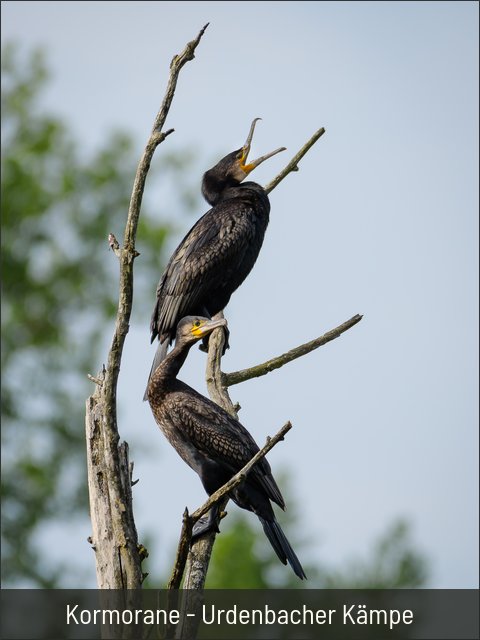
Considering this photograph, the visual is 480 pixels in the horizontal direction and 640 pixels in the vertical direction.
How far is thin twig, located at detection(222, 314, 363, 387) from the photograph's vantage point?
600 centimetres

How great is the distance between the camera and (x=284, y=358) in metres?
6.16

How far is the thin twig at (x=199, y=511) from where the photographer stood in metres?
4.55

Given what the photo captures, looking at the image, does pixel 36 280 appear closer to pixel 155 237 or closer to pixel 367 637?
pixel 155 237

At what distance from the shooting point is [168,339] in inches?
262

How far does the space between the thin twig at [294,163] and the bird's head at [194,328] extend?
76.0 inches

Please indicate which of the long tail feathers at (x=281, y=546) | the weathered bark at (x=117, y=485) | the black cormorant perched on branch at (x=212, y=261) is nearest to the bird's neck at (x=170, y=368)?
the weathered bark at (x=117, y=485)

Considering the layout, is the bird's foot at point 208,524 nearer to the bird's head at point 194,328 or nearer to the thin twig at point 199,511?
the thin twig at point 199,511

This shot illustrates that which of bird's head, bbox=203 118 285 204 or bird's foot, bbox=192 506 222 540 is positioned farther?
bird's head, bbox=203 118 285 204

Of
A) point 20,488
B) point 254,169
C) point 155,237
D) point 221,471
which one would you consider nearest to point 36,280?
point 155,237

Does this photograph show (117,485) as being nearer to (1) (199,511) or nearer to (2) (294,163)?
(1) (199,511)

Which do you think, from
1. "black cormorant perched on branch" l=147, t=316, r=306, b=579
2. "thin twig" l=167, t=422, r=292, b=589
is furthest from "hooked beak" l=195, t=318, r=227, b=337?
"thin twig" l=167, t=422, r=292, b=589

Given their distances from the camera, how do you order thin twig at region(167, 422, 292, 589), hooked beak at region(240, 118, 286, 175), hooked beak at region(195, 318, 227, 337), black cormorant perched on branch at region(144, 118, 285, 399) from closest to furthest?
thin twig at region(167, 422, 292, 589) → hooked beak at region(195, 318, 227, 337) → black cormorant perched on branch at region(144, 118, 285, 399) → hooked beak at region(240, 118, 286, 175)

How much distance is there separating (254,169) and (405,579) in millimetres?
13599

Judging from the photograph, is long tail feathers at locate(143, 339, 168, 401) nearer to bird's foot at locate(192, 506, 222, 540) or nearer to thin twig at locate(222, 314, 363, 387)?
thin twig at locate(222, 314, 363, 387)
